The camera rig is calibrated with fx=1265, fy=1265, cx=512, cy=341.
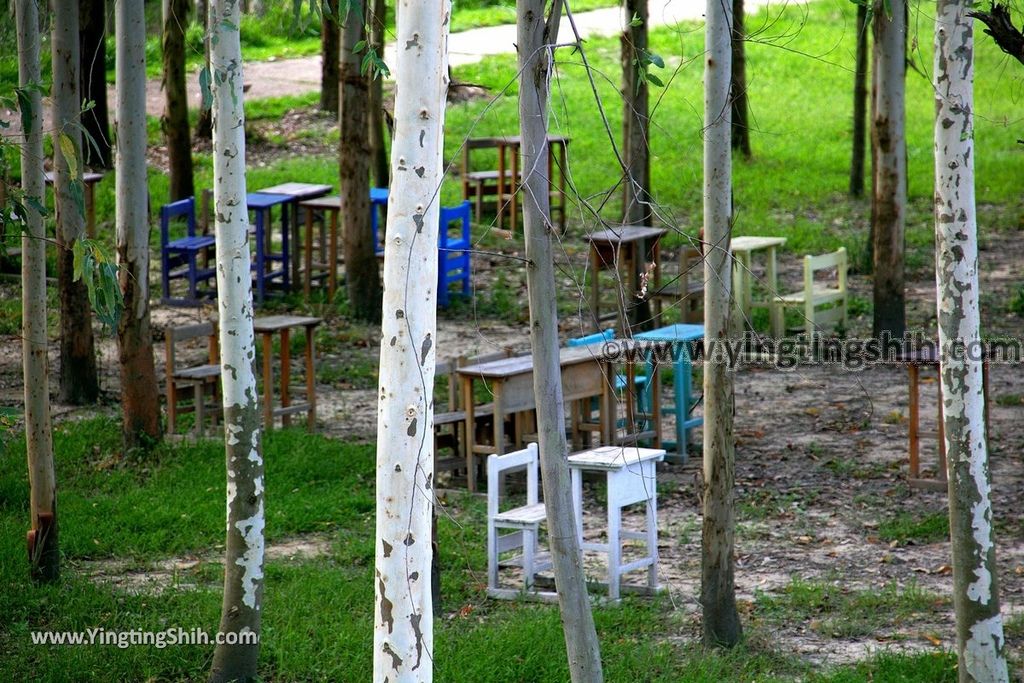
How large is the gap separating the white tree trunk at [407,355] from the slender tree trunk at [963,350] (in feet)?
9.21

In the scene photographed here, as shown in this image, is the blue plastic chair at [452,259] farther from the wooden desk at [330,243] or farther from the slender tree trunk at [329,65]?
the slender tree trunk at [329,65]

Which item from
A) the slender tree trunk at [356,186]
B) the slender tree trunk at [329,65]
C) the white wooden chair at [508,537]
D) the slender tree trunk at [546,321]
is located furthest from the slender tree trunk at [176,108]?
the slender tree trunk at [546,321]

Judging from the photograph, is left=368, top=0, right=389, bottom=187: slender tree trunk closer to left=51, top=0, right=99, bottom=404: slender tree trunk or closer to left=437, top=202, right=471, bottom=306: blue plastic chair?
left=437, top=202, right=471, bottom=306: blue plastic chair

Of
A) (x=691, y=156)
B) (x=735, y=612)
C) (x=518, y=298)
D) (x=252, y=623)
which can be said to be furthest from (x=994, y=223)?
(x=252, y=623)

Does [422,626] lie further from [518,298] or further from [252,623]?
[518,298]

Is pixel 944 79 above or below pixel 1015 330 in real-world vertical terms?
above

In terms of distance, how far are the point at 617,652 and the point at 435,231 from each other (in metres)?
3.37

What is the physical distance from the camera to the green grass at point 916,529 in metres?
8.02

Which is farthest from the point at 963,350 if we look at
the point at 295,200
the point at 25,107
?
the point at 295,200

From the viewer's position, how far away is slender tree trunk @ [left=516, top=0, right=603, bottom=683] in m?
3.90

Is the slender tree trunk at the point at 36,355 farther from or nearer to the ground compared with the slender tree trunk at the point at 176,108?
nearer to the ground

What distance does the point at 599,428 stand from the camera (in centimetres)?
952

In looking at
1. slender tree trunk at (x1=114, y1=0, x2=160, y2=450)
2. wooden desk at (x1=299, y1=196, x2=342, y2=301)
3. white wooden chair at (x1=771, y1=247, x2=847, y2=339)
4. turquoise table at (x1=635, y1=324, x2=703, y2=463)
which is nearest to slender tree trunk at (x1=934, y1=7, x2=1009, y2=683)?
turquoise table at (x1=635, y1=324, x2=703, y2=463)

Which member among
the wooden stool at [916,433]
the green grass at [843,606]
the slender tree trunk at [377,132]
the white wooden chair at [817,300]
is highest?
the slender tree trunk at [377,132]
